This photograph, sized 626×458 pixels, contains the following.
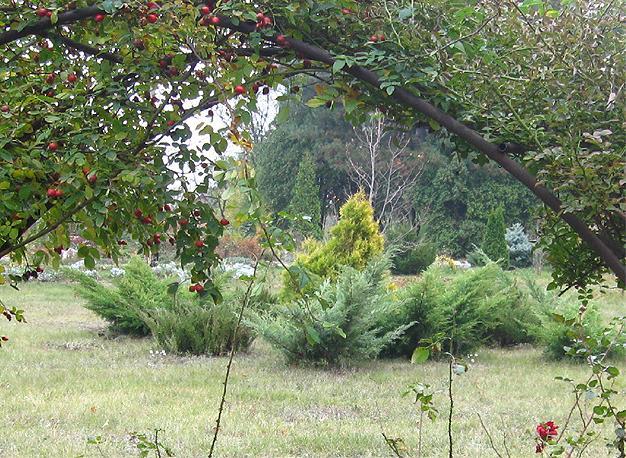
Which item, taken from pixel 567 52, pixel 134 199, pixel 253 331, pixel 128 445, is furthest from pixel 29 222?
pixel 253 331

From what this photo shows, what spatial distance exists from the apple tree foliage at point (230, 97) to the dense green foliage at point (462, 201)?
2109 centimetres

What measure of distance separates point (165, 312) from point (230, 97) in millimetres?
5411

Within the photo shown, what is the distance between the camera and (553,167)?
157cm

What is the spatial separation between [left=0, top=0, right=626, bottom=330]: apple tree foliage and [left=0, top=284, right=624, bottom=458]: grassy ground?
1.57 meters

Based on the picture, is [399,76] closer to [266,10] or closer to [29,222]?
[266,10]

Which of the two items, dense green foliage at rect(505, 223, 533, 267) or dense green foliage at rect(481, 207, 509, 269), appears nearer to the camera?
dense green foliage at rect(481, 207, 509, 269)

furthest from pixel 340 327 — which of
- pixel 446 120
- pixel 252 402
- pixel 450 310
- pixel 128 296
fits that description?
pixel 446 120

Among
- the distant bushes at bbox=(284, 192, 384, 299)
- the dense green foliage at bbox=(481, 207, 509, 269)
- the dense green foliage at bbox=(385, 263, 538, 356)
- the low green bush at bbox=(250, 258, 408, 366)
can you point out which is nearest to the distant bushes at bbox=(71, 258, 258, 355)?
the low green bush at bbox=(250, 258, 408, 366)

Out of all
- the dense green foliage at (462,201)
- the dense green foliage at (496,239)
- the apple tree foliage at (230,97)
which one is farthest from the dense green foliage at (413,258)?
the apple tree foliage at (230,97)

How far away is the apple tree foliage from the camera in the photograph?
154 cm

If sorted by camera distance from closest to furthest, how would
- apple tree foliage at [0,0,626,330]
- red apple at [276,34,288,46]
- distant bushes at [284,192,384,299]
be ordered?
apple tree foliage at [0,0,626,330] < red apple at [276,34,288,46] < distant bushes at [284,192,384,299]

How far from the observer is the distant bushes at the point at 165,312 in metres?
6.66

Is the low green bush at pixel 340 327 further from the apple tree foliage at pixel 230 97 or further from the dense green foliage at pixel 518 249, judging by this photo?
the dense green foliage at pixel 518 249

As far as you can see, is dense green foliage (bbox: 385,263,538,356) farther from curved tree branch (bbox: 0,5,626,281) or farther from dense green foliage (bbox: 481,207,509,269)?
dense green foliage (bbox: 481,207,509,269)
